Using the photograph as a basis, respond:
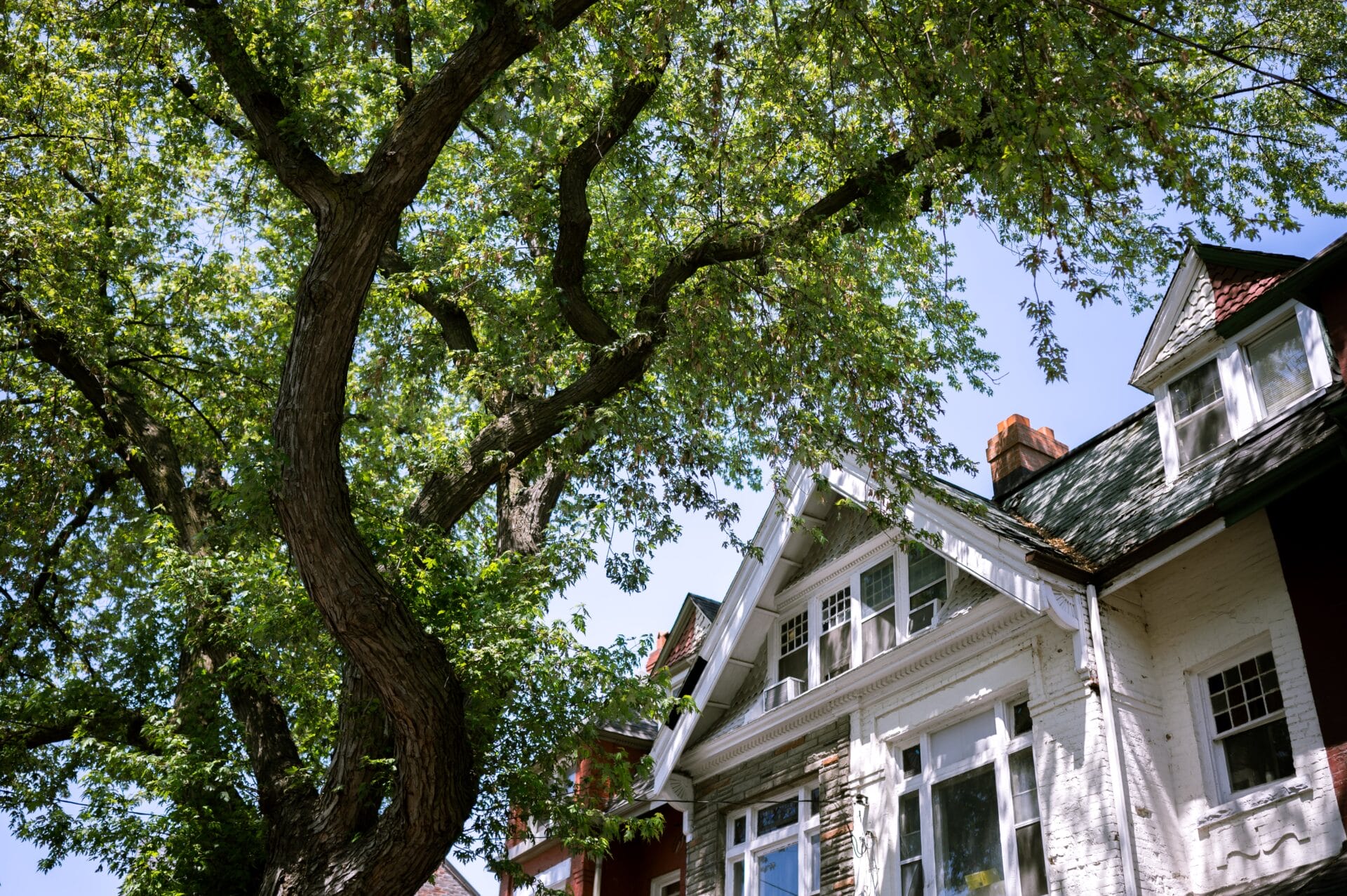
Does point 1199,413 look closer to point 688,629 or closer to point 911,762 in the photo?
point 911,762

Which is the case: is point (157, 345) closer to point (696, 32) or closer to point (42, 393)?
point (42, 393)

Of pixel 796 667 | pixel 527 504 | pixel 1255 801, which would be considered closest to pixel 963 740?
pixel 1255 801

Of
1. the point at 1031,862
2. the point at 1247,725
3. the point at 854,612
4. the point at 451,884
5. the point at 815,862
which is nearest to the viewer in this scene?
the point at 1247,725

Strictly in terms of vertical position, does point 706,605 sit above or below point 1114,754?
above

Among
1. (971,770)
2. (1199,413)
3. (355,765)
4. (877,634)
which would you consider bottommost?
(355,765)

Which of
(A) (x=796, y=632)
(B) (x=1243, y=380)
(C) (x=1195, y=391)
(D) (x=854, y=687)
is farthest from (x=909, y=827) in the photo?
(B) (x=1243, y=380)

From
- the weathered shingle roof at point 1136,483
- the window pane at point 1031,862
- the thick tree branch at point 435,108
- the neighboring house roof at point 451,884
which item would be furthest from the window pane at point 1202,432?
the neighboring house roof at point 451,884

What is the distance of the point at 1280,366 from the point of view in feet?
41.2

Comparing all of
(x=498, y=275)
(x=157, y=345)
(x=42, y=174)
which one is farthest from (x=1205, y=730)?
(x=42, y=174)

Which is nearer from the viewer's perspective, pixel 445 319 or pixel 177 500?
pixel 177 500

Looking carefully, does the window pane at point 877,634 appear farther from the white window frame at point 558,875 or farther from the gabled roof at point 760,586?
the white window frame at point 558,875

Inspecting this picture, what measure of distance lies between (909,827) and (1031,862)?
6.64 feet

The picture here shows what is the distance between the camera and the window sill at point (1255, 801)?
33.5 feet

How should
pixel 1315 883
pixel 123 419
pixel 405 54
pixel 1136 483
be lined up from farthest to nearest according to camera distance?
pixel 405 54, pixel 1136 483, pixel 123 419, pixel 1315 883
